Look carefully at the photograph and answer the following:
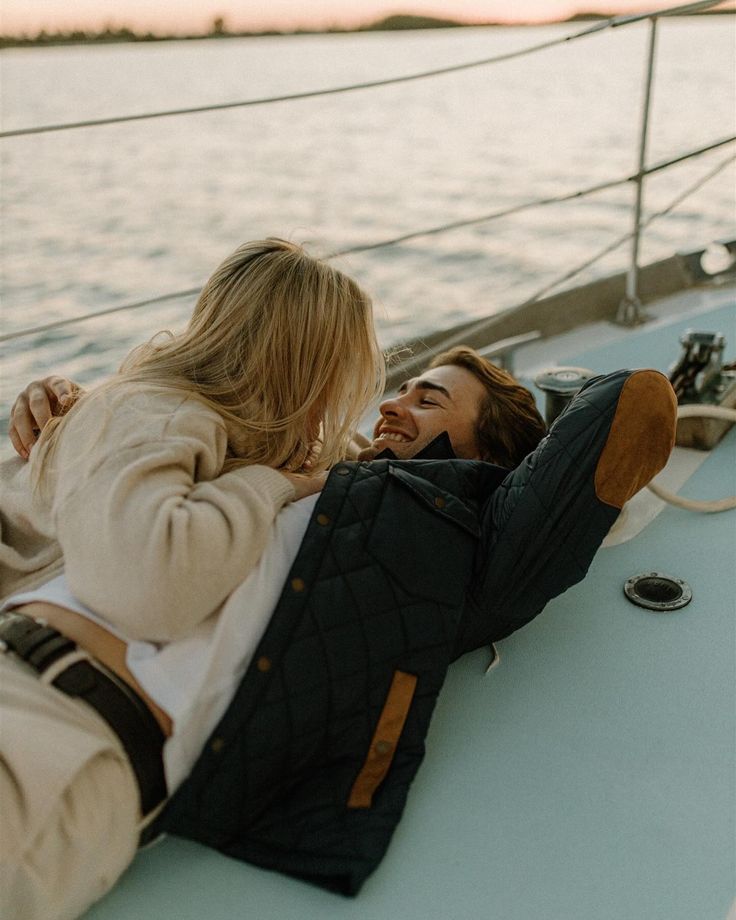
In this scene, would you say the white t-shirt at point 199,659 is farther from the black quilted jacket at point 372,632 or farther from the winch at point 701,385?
the winch at point 701,385

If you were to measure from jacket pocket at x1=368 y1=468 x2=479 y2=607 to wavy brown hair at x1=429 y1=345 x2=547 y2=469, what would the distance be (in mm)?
257

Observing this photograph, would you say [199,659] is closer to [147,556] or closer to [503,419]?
[147,556]

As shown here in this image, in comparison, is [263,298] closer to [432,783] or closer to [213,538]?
[213,538]

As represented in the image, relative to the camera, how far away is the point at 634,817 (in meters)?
0.99

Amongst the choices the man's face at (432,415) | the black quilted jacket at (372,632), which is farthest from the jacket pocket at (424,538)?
the man's face at (432,415)

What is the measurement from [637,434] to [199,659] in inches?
23.3

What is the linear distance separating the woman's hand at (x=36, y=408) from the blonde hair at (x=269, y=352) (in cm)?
16

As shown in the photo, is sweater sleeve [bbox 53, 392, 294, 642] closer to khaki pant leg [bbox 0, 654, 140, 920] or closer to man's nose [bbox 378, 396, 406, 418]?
khaki pant leg [bbox 0, 654, 140, 920]

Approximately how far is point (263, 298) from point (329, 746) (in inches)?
20.4

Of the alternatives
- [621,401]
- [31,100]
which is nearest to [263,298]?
[621,401]

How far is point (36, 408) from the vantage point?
128cm

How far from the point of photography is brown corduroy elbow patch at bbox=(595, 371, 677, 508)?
115cm

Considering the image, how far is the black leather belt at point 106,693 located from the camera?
89cm

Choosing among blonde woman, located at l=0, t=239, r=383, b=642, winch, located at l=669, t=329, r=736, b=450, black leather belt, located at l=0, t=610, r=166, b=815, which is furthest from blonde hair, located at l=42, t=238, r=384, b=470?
winch, located at l=669, t=329, r=736, b=450
